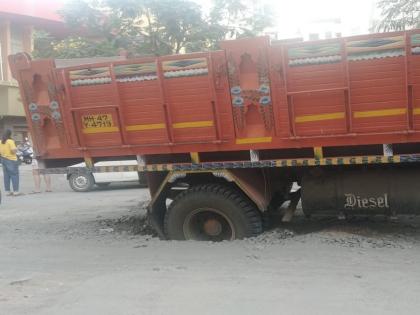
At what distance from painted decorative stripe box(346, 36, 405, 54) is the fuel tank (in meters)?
1.47

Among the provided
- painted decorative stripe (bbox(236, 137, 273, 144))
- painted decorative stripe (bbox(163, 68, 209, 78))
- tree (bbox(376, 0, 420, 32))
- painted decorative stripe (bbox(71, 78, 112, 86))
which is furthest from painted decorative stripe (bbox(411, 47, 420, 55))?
tree (bbox(376, 0, 420, 32))

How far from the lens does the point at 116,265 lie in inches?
227

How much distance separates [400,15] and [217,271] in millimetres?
10201

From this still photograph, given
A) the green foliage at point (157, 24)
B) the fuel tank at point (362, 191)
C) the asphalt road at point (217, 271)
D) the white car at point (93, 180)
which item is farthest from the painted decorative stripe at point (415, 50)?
the white car at point (93, 180)

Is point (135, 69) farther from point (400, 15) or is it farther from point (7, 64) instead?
point (7, 64)

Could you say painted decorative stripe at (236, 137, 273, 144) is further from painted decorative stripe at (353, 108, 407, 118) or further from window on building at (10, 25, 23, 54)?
window on building at (10, 25, 23, 54)

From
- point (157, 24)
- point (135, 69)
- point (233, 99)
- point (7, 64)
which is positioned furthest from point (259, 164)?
point (7, 64)

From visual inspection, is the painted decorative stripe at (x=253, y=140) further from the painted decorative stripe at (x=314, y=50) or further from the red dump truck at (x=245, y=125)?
the painted decorative stripe at (x=314, y=50)

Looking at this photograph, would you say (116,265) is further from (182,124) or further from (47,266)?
(182,124)

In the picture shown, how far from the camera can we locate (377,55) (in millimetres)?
5559

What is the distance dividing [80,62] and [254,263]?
3.85 m

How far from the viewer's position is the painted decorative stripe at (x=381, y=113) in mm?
5611

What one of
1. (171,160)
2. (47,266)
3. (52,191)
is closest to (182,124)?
(171,160)

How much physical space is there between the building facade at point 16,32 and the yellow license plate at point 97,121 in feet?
67.4
